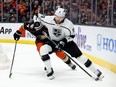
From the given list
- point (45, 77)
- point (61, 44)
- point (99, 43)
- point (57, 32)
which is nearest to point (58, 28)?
point (57, 32)

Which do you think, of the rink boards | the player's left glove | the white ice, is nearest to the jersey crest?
the player's left glove

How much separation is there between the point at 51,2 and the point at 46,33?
5094mm

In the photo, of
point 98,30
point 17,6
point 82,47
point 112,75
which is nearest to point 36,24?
point 112,75

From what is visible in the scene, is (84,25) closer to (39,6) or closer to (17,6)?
(39,6)

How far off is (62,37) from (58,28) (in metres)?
0.16

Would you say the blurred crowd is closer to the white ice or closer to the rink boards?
the rink boards

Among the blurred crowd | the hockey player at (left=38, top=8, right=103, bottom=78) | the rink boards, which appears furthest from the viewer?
the blurred crowd

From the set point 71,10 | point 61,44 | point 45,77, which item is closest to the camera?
point 61,44

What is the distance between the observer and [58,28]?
6.01m

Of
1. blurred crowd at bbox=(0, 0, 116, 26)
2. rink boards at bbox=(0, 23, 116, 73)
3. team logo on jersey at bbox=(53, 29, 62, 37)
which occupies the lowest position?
rink boards at bbox=(0, 23, 116, 73)

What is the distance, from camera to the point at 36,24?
6016 mm

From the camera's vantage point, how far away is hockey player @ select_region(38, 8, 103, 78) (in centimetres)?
579

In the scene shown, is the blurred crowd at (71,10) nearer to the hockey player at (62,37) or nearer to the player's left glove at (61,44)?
the hockey player at (62,37)

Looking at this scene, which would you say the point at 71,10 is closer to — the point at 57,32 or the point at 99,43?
the point at 99,43
